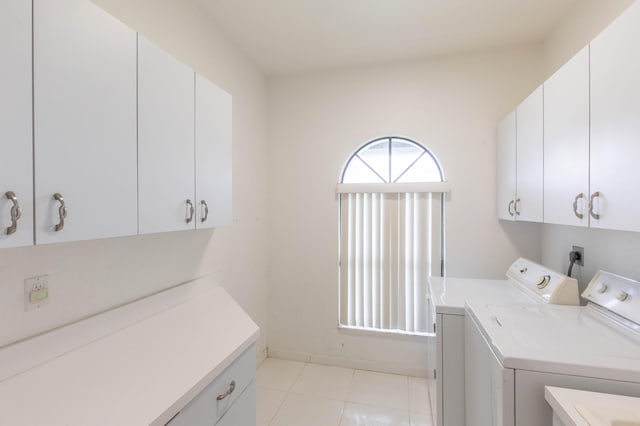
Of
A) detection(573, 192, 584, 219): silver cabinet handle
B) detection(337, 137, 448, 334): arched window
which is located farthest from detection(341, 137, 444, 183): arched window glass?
detection(573, 192, 584, 219): silver cabinet handle

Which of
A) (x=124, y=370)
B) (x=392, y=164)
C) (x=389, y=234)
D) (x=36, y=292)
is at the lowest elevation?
(x=124, y=370)

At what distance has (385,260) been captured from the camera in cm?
265

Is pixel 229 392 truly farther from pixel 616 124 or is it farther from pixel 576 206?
pixel 616 124

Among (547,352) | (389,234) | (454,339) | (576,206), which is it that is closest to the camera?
(547,352)

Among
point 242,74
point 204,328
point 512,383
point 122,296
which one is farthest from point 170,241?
point 512,383

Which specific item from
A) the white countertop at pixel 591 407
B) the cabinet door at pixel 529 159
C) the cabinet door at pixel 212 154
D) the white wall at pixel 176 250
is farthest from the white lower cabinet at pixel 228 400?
the cabinet door at pixel 529 159

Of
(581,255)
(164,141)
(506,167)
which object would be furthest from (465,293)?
(164,141)

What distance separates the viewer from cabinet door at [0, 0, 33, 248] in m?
0.75

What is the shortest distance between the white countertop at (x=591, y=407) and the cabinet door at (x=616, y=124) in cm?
57

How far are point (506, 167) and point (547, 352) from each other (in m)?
1.50

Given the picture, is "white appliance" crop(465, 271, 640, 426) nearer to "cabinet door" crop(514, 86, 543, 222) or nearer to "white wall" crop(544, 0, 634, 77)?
"cabinet door" crop(514, 86, 543, 222)

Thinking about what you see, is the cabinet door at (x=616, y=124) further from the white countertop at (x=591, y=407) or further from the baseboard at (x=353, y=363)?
the baseboard at (x=353, y=363)

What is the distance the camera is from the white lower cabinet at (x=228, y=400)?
104 cm

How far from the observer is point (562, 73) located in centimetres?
141
